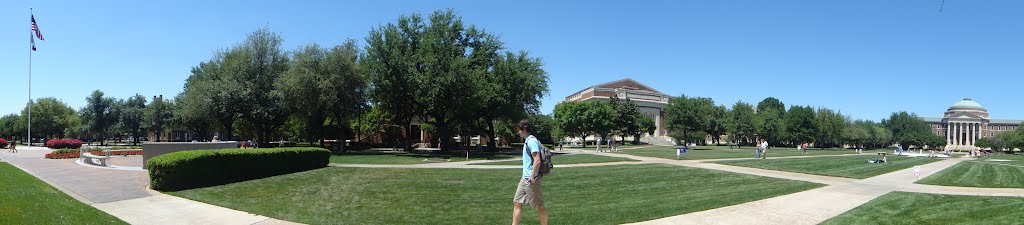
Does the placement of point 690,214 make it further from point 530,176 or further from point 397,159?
point 397,159

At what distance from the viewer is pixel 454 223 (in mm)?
9500

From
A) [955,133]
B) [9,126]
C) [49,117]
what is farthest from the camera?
[955,133]

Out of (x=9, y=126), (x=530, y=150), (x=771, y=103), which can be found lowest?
(x=9, y=126)

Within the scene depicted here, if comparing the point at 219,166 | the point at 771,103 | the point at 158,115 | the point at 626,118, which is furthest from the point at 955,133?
the point at 219,166

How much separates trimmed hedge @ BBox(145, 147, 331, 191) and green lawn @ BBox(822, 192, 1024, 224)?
50.7ft

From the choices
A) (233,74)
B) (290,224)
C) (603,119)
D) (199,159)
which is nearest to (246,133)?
(233,74)

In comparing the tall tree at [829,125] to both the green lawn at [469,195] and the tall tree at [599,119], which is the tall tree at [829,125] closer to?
the tall tree at [599,119]

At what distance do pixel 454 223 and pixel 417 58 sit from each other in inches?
1011

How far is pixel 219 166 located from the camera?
1593 centimetres

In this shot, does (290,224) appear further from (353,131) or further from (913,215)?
(353,131)

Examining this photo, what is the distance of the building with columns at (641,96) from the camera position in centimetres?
11069

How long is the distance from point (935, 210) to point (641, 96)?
105 m

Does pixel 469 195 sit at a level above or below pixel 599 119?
below

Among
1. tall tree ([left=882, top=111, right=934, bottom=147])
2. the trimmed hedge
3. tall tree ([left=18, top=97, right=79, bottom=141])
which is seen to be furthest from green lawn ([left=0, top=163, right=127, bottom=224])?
tall tree ([left=882, top=111, right=934, bottom=147])
